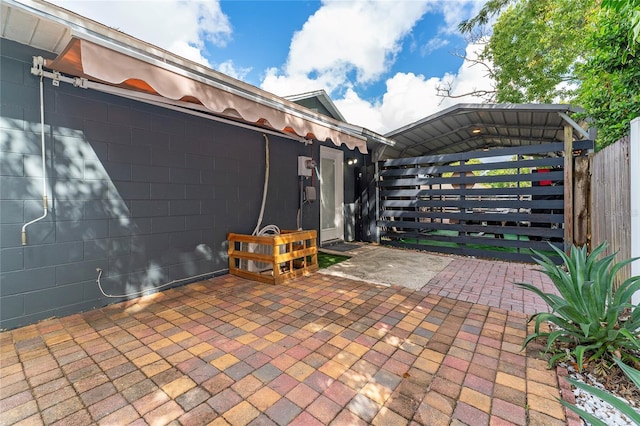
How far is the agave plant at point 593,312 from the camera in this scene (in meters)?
2.05

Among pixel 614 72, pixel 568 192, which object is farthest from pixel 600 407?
pixel 614 72

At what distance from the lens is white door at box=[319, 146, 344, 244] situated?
739 cm

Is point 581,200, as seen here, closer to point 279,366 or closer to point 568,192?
point 568,192

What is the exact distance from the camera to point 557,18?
43.7ft

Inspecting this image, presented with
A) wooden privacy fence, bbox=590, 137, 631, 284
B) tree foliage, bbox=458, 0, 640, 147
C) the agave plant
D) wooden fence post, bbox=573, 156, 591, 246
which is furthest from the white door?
tree foliage, bbox=458, 0, 640, 147

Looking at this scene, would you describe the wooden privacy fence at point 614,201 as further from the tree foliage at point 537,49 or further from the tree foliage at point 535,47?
the tree foliage at point 537,49

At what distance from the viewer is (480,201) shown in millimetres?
6020

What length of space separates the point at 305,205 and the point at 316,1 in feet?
25.6

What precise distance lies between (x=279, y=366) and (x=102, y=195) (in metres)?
3.02

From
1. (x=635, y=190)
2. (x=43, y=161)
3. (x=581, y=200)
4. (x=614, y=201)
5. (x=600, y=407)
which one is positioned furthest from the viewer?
(x=581, y=200)

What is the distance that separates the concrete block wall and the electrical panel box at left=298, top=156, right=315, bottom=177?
165 centimetres

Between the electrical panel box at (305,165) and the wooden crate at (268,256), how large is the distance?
198 cm

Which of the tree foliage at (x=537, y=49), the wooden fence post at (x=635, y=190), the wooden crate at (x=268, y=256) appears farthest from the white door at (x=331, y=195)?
the tree foliage at (x=537, y=49)

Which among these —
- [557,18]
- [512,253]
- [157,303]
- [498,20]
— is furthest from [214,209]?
[498,20]
